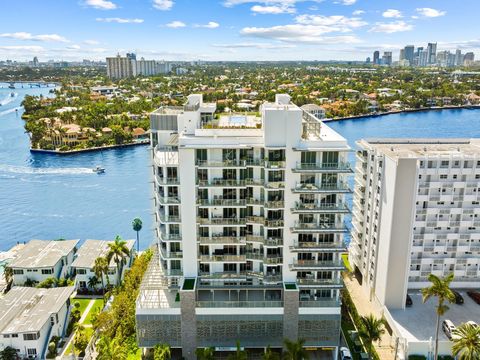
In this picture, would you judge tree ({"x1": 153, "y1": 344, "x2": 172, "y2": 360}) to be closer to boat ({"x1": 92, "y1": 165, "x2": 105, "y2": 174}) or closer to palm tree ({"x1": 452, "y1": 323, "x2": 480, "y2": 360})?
palm tree ({"x1": 452, "y1": 323, "x2": 480, "y2": 360})

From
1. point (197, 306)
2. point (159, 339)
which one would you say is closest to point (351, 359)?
point (197, 306)

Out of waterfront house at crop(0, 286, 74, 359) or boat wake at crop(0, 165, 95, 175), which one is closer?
waterfront house at crop(0, 286, 74, 359)

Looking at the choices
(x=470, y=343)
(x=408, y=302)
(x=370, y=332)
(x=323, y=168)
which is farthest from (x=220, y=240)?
(x=408, y=302)

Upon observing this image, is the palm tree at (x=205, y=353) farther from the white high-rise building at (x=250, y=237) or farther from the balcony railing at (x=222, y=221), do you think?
the balcony railing at (x=222, y=221)

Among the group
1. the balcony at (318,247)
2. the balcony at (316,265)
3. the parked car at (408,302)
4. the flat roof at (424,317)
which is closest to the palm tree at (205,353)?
the balcony at (316,265)

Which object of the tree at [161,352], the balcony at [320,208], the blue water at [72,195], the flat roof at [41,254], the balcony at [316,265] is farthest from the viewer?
the blue water at [72,195]

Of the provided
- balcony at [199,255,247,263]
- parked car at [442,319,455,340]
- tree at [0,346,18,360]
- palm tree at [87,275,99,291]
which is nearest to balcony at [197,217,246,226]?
balcony at [199,255,247,263]
